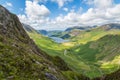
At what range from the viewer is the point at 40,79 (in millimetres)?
37094

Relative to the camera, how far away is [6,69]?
34969 mm

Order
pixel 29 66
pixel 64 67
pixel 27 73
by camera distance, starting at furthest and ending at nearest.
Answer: pixel 64 67 < pixel 29 66 < pixel 27 73

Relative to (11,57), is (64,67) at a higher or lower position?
lower

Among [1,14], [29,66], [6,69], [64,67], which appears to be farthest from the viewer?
[64,67]

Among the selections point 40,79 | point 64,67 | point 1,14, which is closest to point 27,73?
point 40,79

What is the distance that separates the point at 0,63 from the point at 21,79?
4.87m

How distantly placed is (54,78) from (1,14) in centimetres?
7472

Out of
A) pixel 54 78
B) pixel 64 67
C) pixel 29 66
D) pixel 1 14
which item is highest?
pixel 1 14

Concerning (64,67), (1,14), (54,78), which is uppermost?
(1,14)

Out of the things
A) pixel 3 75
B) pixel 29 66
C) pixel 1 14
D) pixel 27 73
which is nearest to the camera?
pixel 3 75

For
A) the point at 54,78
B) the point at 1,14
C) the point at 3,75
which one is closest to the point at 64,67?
the point at 1,14

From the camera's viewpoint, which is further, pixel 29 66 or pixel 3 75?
pixel 29 66

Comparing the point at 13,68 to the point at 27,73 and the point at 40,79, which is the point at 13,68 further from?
the point at 40,79

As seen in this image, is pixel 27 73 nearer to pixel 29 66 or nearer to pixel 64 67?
pixel 29 66
